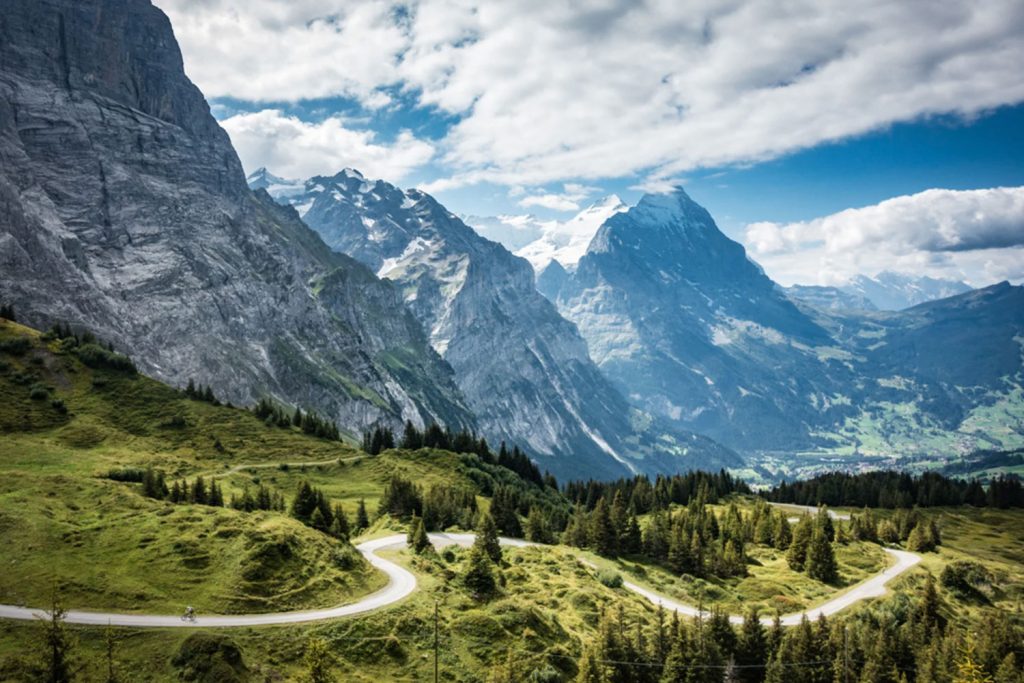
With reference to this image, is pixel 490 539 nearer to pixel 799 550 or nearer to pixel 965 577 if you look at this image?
pixel 799 550

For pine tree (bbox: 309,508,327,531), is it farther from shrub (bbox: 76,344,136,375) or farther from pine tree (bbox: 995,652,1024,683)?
shrub (bbox: 76,344,136,375)

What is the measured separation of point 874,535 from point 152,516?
146726 mm

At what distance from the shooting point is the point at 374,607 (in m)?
60.5

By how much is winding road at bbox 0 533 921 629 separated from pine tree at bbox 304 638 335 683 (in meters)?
6.23

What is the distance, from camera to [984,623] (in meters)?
87.5

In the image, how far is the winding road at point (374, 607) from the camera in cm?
4797

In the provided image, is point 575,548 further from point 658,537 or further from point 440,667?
point 440,667

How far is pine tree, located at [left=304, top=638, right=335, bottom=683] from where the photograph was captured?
4612 centimetres

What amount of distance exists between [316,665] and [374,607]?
581 inches

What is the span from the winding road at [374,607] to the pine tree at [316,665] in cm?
623

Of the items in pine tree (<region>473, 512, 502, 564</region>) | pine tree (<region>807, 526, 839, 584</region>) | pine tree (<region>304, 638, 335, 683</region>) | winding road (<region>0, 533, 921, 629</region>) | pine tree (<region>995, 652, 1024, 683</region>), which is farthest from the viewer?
pine tree (<region>807, 526, 839, 584</region>)

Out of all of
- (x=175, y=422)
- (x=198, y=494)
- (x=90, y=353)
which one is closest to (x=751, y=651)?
(x=198, y=494)

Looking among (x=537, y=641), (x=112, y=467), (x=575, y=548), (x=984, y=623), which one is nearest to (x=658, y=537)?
(x=575, y=548)

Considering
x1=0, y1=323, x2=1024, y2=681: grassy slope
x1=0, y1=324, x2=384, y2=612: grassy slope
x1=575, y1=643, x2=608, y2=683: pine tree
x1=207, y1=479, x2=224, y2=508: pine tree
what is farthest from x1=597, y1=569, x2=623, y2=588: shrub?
x1=207, y1=479, x2=224, y2=508: pine tree
